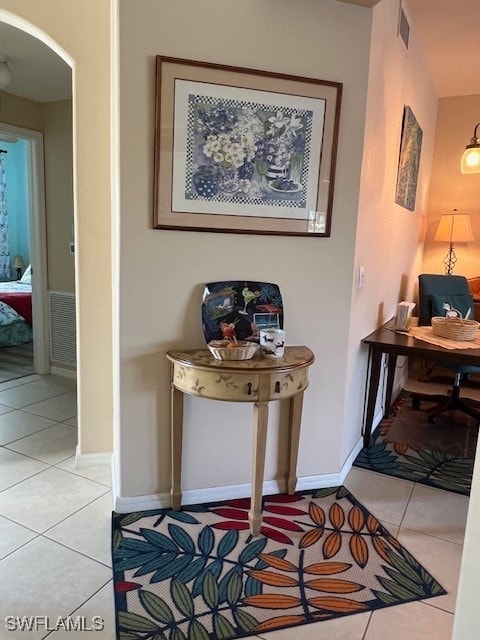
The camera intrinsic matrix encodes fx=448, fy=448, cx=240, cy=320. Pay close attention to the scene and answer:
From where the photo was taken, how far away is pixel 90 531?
2.00 metres

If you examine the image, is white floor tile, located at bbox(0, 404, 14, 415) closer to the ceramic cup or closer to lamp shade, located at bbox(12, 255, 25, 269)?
the ceramic cup

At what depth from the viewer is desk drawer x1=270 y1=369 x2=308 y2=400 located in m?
1.88

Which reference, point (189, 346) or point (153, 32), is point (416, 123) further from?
point (189, 346)

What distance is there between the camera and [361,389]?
8.97 ft

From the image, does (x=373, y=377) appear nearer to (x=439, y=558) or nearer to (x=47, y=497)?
(x=439, y=558)

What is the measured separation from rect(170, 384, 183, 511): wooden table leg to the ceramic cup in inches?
17.1

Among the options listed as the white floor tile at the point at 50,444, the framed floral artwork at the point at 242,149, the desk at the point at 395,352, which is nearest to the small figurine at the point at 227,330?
the framed floral artwork at the point at 242,149

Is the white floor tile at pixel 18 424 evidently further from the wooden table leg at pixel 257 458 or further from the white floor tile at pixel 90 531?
the wooden table leg at pixel 257 458

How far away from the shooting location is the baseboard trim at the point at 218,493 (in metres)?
2.13

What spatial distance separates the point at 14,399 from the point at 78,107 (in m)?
2.36

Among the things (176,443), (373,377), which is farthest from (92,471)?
(373,377)

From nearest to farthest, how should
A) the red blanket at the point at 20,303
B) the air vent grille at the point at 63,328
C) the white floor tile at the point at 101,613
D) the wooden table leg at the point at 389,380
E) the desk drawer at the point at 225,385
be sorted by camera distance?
the white floor tile at the point at 101,613 → the desk drawer at the point at 225,385 → the wooden table leg at the point at 389,380 → the air vent grille at the point at 63,328 → the red blanket at the point at 20,303

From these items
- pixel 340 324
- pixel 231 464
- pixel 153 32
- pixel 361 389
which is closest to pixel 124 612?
pixel 231 464

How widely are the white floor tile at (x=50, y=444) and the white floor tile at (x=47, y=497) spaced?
17 cm
